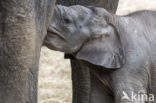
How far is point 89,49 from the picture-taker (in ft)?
10.8

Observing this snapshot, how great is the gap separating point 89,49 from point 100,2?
24.0 inches

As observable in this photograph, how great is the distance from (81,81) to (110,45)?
70 cm

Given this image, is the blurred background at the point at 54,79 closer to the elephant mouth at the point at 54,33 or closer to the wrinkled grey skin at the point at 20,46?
the elephant mouth at the point at 54,33

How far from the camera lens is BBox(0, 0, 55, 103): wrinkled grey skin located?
2.74 metres

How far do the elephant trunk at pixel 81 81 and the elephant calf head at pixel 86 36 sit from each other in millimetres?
654

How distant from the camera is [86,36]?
3.27 meters

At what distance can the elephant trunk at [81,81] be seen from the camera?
13.1 ft

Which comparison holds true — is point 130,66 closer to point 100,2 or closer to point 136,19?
point 136,19

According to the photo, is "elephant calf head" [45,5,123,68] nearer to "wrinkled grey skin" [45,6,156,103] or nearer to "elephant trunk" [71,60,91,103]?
"wrinkled grey skin" [45,6,156,103]

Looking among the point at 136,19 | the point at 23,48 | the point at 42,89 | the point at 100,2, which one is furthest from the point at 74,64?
the point at 42,89

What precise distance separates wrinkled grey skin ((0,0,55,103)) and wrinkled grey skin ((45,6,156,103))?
0.30 metres

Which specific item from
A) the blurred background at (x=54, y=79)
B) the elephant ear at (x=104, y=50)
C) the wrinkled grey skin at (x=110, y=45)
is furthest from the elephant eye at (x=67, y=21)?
the blurred background at (x=54, y=79)

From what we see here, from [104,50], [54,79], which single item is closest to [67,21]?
[104,50]

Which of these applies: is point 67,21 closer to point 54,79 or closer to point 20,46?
point 20,46
